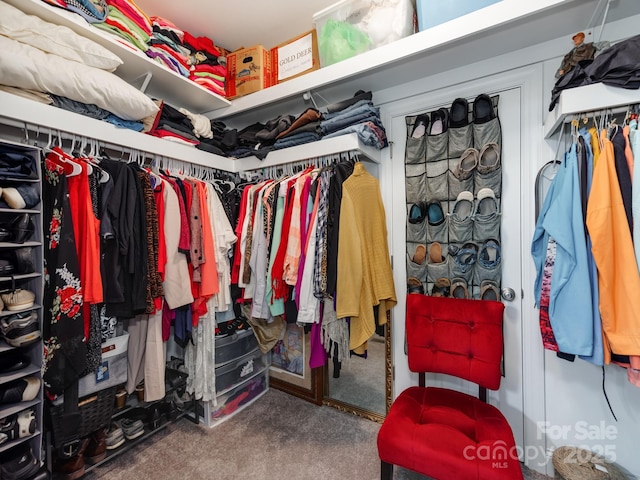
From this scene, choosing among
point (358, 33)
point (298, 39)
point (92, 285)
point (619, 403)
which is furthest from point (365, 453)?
point (298, 39)

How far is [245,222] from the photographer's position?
1.93 metres

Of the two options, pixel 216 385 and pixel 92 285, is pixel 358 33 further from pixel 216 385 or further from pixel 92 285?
pixel 216 385

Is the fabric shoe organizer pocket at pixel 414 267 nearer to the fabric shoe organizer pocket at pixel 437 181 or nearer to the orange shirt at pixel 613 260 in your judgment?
the fabric shoe organizer pocket at pixel 437 181

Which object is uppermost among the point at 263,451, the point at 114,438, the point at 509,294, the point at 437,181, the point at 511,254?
the point at 437,181

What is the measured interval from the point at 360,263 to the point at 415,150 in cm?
85

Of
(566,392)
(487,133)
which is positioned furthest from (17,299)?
(566,392)

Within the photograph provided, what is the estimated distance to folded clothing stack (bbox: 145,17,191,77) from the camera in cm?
171

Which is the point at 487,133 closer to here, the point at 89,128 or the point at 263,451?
the point at 89,128

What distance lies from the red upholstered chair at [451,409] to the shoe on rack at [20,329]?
1.53 meters

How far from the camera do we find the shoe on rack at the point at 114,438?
5.36ft

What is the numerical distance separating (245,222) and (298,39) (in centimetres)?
126

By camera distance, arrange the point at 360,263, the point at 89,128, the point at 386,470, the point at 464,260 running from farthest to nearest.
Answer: the point at 464,260 → the point at 360,263 → the point at 89,128 → the point at 386,470

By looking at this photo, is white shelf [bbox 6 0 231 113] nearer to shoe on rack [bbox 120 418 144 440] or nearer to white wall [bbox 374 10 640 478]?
white wall [bbox 374 10 640 478]

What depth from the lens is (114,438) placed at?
1.65 metres
